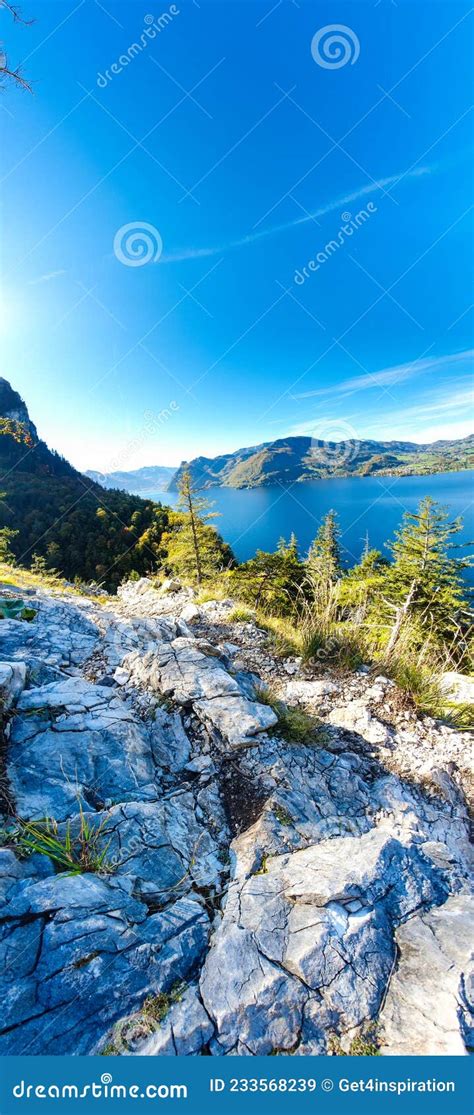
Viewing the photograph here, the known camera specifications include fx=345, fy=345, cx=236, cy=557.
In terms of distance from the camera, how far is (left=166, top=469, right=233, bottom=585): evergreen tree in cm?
1781

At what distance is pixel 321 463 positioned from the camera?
481ft

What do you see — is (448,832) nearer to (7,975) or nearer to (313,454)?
(7,975)

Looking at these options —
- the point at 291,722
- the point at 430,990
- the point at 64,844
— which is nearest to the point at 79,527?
the point at 291,722

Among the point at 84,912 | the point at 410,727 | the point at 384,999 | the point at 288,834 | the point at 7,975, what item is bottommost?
the point at 7,975

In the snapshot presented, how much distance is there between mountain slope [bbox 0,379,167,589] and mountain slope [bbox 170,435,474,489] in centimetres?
7731

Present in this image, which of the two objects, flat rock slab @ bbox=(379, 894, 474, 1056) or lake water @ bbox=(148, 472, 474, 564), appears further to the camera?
lake water @ bbox=(148, 472, 474, 564)

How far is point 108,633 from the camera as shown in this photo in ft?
15.3

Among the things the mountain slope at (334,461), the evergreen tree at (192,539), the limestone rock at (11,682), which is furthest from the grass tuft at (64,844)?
the mountain slope at (334,461)

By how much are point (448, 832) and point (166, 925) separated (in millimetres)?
2077

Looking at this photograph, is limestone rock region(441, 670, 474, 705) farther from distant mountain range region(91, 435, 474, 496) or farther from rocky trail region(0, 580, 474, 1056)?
distant mountain range region(91, 435, 474, 496)

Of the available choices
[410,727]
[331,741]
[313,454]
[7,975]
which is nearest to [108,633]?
[331,741]

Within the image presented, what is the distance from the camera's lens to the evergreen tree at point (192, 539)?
17.8 m

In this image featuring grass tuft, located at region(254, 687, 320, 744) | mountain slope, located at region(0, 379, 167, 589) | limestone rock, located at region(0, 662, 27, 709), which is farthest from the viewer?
mountain slope, located at region(0, 379, 167, 589)

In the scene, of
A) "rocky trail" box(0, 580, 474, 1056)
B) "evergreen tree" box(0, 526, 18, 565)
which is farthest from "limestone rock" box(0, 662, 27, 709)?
"evergreen tree" box(0, 526, 18, 565)
